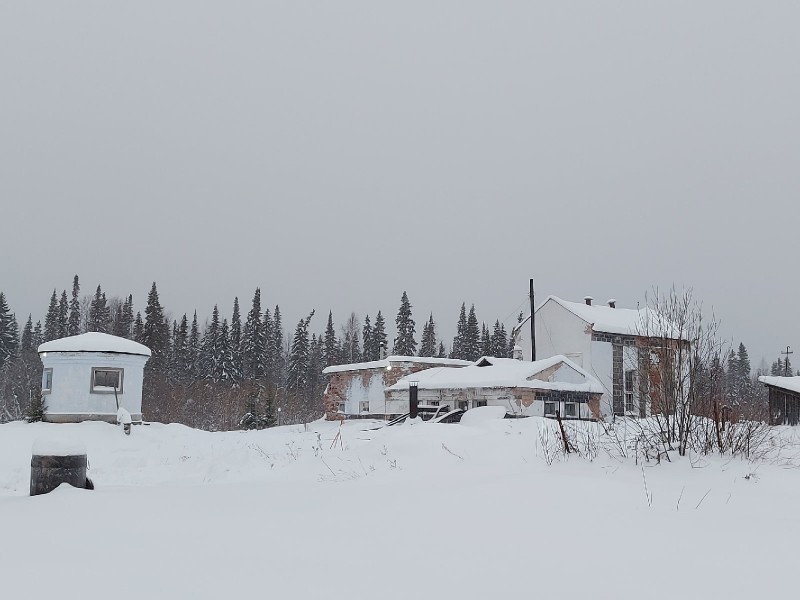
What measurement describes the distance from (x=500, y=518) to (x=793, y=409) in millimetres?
19139

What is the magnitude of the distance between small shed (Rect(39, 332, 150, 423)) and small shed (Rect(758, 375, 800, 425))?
21.8 meters

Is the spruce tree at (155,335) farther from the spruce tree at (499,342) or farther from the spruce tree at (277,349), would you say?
the spruce tree at (499,342)

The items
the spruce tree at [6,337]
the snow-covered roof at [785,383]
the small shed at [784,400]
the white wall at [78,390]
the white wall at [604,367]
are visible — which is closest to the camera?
the snow-covered roof at [785,383]

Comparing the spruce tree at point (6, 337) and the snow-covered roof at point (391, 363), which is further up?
the spruce tree at point (6, 337)

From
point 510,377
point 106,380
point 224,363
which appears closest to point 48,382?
point 106,380

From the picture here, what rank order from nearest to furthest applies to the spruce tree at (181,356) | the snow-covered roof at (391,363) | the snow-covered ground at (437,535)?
the snow-covered ground at (437,535), the snow-covered roof at (391,363), the spruce tree at (181,356)

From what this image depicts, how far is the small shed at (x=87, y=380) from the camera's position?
2492cm

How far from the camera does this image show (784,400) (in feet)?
74.2

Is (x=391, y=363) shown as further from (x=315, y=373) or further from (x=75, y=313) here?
(x=75, y=313)

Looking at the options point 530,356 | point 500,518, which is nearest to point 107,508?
point 500,518

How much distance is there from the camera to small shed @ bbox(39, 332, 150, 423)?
981 inches

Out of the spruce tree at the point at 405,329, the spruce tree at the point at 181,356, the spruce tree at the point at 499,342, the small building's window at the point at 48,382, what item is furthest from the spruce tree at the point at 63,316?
the small building's window at the point at 48,382

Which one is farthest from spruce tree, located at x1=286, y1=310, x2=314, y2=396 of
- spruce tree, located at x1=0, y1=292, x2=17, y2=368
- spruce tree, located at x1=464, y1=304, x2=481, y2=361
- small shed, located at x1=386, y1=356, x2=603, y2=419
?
small shed, located at x1=386, y1=356, x2=603, y2=419

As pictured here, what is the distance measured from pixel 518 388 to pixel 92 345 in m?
16.1
